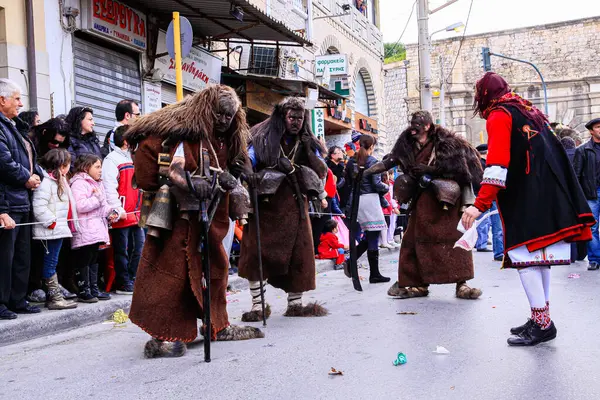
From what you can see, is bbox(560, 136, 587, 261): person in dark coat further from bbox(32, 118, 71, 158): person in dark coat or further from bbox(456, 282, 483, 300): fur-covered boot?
bbox(32, 118, 71, 158): person in dark coat

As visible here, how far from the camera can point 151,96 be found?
14242 mm

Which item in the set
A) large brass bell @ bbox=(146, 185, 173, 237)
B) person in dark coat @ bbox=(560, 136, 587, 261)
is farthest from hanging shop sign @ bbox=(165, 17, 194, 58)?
person in dark coat @ bbox=(560, 136, 587, 261)

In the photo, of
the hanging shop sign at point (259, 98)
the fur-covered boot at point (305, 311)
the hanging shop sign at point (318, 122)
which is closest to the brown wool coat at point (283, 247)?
the fur-covered boot at point (305, 311)

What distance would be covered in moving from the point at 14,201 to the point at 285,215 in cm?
247

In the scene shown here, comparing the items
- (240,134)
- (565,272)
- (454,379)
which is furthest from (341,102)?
(454,379)

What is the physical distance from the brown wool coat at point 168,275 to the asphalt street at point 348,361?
25 centimetres

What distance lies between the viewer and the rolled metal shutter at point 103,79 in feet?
39.8

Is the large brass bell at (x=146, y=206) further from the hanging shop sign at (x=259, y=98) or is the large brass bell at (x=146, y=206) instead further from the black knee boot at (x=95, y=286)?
the hanging shop sign at (x=259, y=98)

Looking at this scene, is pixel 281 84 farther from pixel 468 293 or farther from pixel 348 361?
pixel 348 361

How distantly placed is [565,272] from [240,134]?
6274 millimetres

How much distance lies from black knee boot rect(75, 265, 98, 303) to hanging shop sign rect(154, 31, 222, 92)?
23.4ft

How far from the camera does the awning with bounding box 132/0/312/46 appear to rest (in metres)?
12.9

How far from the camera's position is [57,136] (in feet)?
26.5

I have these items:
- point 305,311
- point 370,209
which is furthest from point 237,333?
point 370,209
